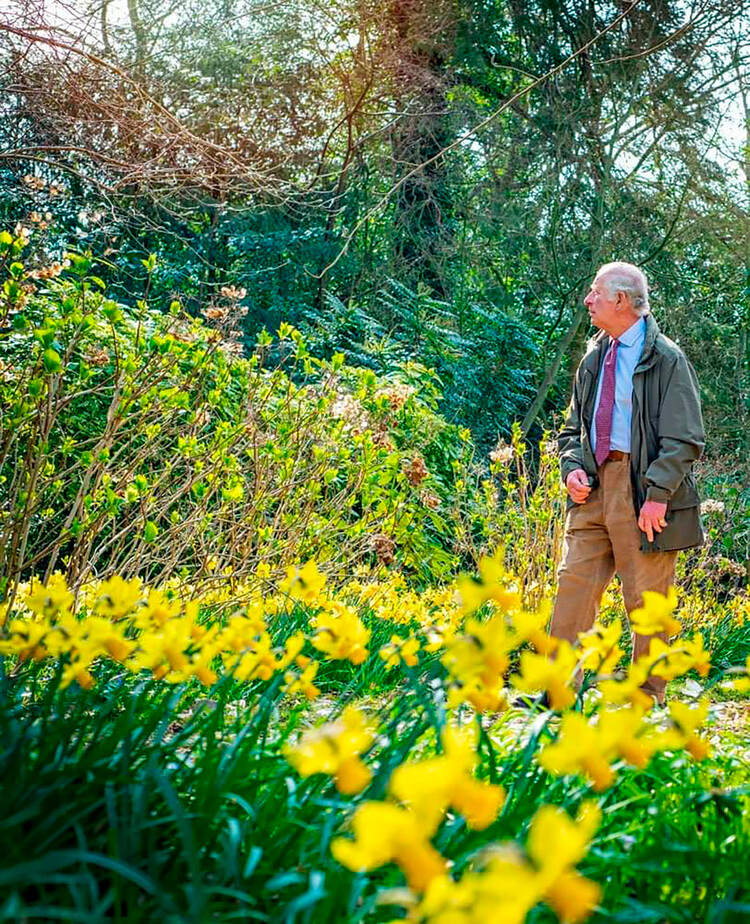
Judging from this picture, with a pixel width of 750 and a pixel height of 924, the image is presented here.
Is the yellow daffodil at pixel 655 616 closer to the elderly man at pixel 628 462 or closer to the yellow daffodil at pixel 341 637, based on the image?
the yellow daffodil at pixel 341 637

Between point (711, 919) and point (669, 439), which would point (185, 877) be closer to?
point (711, 919)

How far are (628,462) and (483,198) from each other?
817 cm

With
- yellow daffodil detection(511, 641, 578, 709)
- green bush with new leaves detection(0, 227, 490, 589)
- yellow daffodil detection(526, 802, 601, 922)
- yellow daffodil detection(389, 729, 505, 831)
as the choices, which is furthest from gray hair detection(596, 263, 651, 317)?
yellow daffodil detection(526, 802, 601, 922)

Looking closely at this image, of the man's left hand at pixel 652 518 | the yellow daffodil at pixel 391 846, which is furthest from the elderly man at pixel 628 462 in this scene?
the yellow daffodil at pixel 391 846

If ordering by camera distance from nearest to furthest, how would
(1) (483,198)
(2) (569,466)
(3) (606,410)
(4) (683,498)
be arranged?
(4) (683,498) → (3) (606,410) → (2) (569,466) → (1) (483,198)

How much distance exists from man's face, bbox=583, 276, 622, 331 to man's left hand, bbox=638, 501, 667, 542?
79 cm

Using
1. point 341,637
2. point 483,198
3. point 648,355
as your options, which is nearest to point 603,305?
point 648,355

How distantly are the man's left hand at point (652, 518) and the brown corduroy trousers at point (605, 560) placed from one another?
9 centimetres

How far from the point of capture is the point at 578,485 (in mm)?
3859

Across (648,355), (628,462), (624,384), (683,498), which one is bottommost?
(683,498)

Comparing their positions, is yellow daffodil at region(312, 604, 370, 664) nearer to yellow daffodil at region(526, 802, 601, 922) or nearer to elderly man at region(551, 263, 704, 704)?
yellow daffodil at region(526, 802, 601, 922)

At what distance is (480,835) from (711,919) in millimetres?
340

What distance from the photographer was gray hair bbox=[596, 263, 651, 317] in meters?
3.84

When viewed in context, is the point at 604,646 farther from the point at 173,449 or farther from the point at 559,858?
the point at 173,449
